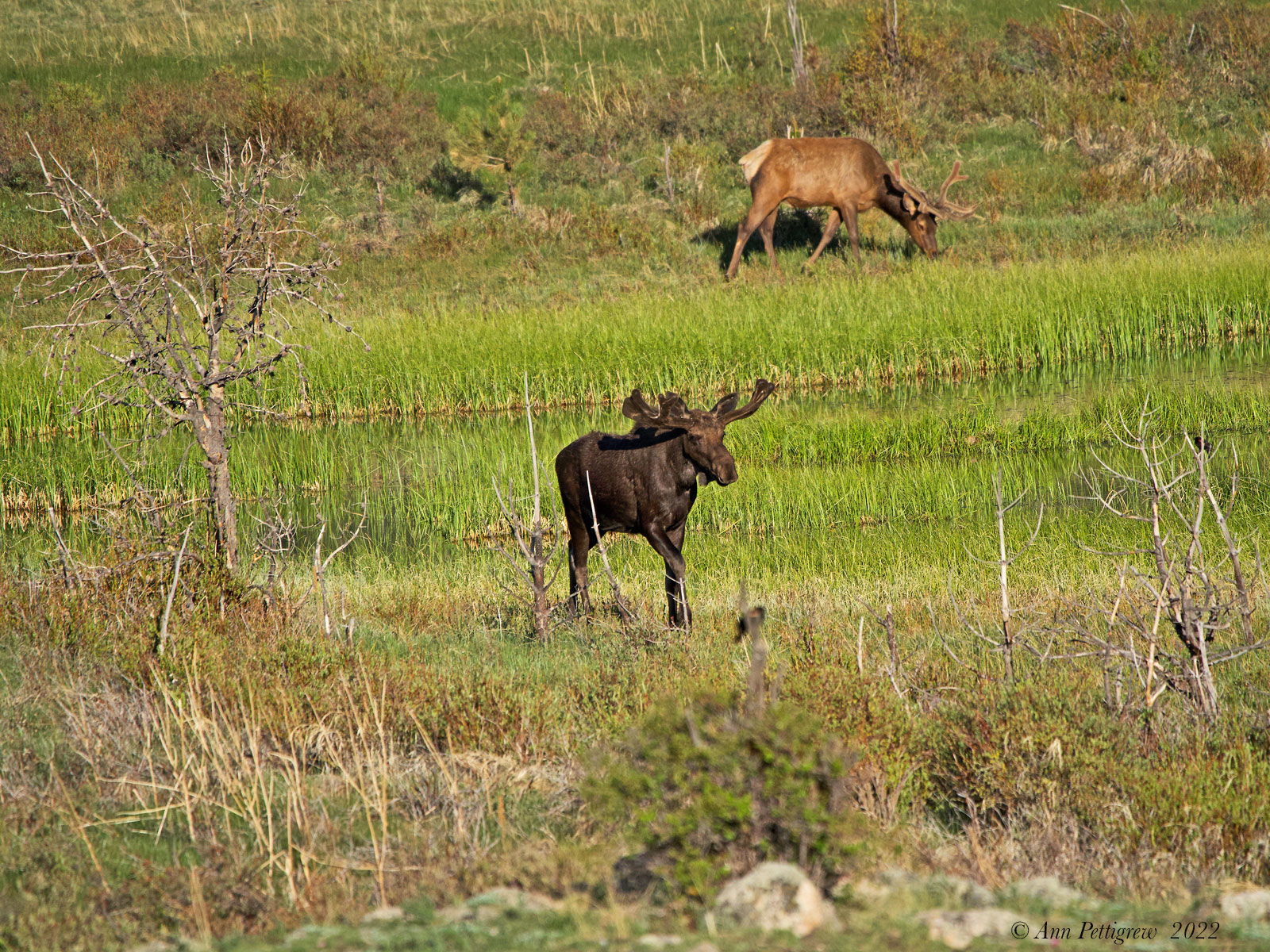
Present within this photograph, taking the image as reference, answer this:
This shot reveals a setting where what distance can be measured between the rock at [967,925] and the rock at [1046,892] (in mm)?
304

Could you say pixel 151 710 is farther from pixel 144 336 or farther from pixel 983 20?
pixel 983 20

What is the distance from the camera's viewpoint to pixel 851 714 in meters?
5.77

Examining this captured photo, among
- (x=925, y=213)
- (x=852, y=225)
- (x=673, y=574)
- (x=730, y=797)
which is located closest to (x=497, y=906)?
(x=730, y=797)

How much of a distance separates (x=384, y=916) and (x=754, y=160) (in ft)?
64.3

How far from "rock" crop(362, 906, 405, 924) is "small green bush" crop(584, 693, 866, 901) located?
0.71 m

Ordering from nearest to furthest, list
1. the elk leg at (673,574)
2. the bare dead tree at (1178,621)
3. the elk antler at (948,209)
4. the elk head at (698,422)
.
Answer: the bare dead tree at (1178,621) < the elk head at (698,422) < the elk leg at (673,574) < the elk antler at (948,209)

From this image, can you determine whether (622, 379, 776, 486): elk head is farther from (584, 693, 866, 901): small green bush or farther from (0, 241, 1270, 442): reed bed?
(0, 241, 1270, 442): reed bed

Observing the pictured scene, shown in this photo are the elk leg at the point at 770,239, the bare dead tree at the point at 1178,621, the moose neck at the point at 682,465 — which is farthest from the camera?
the elk leg at the point at 770,239

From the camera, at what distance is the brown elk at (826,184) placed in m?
22.1

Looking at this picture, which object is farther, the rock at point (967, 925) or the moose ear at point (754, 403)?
the moose ear at point (754, 403)

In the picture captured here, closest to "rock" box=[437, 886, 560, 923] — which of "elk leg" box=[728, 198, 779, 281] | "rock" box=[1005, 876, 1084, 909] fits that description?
"rock" box=[1005, 876, 1084, 909]

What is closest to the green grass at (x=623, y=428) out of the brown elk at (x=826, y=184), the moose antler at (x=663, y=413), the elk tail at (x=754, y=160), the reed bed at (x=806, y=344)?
the reed bed at (x=806, y=344)

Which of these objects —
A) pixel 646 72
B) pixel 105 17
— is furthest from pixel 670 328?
pixel 105 17

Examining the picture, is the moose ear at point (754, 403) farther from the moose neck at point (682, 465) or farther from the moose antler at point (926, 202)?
the moose antler at point (926, 202)
